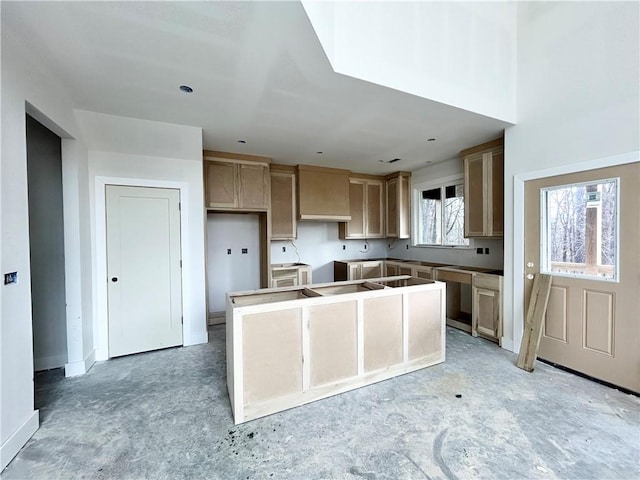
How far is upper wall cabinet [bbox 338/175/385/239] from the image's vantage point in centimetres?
546

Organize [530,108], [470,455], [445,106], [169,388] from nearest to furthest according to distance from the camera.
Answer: [470,455]
[169,388]
[445,106]
[530,108]

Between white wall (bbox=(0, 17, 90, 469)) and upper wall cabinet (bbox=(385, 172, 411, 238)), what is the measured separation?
5033 millimetres

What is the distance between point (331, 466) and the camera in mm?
1646

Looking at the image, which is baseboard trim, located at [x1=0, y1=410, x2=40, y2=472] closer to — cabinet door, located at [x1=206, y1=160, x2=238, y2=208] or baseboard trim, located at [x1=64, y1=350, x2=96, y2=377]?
baseboard trim, located at [x1=64, y1=350, x2=96, y2=377]

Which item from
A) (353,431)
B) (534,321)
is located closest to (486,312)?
(534,321)

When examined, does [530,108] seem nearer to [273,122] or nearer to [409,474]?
Result: [273,122]

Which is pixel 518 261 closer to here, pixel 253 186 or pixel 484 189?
pixel 484 189

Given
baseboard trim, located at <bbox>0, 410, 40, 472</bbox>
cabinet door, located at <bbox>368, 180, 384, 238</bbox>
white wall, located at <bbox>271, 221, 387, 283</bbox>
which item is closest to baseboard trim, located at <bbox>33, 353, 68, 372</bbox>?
baseboard trim, located at <bbox>0, 410, 40, 472</bbox>

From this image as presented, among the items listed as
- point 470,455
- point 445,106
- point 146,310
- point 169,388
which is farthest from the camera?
point 146,310

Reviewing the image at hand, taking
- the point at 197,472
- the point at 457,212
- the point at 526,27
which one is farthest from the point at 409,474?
the point at 526,27

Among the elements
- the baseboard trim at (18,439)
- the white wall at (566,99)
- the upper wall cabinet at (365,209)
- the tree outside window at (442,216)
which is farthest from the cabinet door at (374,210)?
the baseboard trim at (18,439)

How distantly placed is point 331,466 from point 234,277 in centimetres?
361

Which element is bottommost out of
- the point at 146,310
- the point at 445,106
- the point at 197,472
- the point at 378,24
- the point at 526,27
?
the point at 197,472

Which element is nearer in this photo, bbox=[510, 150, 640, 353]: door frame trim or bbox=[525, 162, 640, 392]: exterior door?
bbox=[525, 162, 640, 392]: exterior door
